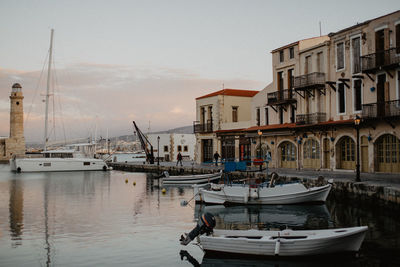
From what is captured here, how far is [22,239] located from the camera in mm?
15695

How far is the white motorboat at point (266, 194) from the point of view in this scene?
22469mm

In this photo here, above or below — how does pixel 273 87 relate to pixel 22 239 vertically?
above

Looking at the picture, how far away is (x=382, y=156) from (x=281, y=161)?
455 inches

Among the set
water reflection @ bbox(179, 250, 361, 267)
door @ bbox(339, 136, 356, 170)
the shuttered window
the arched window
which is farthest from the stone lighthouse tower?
water reflection @ bbox(179, 250, 361, 267)

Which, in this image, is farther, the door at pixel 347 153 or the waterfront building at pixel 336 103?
the door at pixel 347 153

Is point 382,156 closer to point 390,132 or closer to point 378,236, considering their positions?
point 390,132

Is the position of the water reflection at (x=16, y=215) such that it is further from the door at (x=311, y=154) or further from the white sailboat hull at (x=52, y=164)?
the white sailboat hull at (x=52, y=164)

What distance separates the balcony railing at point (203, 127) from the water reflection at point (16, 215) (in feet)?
77.3

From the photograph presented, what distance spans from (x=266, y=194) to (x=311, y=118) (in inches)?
532

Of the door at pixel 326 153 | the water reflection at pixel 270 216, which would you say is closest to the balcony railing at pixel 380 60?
the door at pixel 326 153

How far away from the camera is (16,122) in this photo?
9969cm

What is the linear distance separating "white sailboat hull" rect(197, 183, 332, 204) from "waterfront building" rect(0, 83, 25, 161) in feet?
281

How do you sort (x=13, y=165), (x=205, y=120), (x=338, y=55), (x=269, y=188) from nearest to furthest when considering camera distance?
1. (x=269, y=188)
2. (x=338, y=55)
3. (x=205, y=120)
4. (x=13, y=165)

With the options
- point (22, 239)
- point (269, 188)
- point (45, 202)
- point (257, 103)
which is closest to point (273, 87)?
point (257, 103)
